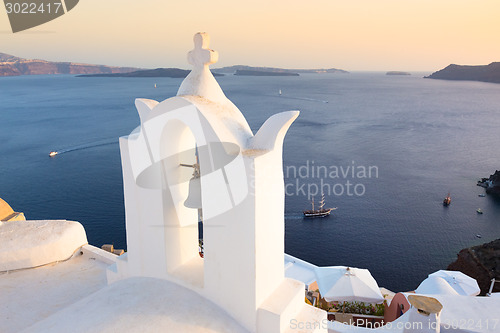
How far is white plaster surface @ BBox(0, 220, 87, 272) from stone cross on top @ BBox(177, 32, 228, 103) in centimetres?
542

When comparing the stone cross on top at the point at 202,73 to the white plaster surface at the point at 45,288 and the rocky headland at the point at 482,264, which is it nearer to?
the white plaster surface at the point at 45,288

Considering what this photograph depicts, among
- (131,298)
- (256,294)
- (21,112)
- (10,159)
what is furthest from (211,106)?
(21,112)

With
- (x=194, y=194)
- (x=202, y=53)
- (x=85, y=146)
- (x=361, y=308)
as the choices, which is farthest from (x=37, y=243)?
(x=85, y=146)

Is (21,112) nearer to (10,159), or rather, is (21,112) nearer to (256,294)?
(10,159)

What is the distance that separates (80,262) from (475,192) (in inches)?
1833

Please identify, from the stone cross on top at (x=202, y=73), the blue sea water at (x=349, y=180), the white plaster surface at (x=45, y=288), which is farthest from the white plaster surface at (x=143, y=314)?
the blue sea water at (x=349, y=180)

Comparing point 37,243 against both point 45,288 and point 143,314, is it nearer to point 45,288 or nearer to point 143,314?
point 45,288

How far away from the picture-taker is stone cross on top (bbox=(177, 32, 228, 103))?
4.54 m

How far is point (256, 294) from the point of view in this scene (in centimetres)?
423

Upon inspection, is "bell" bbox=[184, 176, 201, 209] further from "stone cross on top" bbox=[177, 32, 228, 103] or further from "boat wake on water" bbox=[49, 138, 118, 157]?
"boat wake on water" bbox=[49, 138, 118, 157]

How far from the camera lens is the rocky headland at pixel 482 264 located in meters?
23.0
